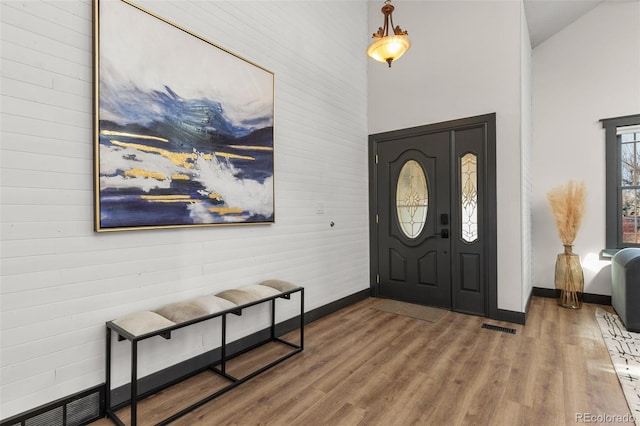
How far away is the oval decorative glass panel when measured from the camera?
4.40 meters

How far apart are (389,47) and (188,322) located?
8.71ft

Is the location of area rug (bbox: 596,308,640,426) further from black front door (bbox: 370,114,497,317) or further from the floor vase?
black front door (bbox: 370,114,497,317)

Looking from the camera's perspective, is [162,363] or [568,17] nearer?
[162,363]

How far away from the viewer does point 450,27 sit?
4148 millimetres

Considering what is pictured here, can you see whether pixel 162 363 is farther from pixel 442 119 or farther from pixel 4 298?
pixel 442 119

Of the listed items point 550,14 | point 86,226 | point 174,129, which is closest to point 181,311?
point 86,226

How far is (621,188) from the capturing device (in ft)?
14.4

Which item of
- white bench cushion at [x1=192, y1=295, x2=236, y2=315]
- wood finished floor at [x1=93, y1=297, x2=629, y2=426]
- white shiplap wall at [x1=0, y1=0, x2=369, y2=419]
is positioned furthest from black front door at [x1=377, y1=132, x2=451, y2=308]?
white bench cushion at [x1=192, y1=295, x2=236, y2=315]

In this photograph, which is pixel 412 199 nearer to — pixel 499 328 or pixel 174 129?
pixel 499 328

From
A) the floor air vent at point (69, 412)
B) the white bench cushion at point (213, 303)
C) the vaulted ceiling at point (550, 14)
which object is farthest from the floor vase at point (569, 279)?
the floor air vent at point (69, 412)

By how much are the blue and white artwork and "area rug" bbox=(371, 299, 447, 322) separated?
2.11 metres

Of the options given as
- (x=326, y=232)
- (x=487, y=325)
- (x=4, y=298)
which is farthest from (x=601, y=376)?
(x=4, y=298)

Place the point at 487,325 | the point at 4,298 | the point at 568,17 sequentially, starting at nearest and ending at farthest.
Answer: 1. the point at 4,298
2. the point at 487,325
3. the point at 568,17

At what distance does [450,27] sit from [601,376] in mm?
4041
